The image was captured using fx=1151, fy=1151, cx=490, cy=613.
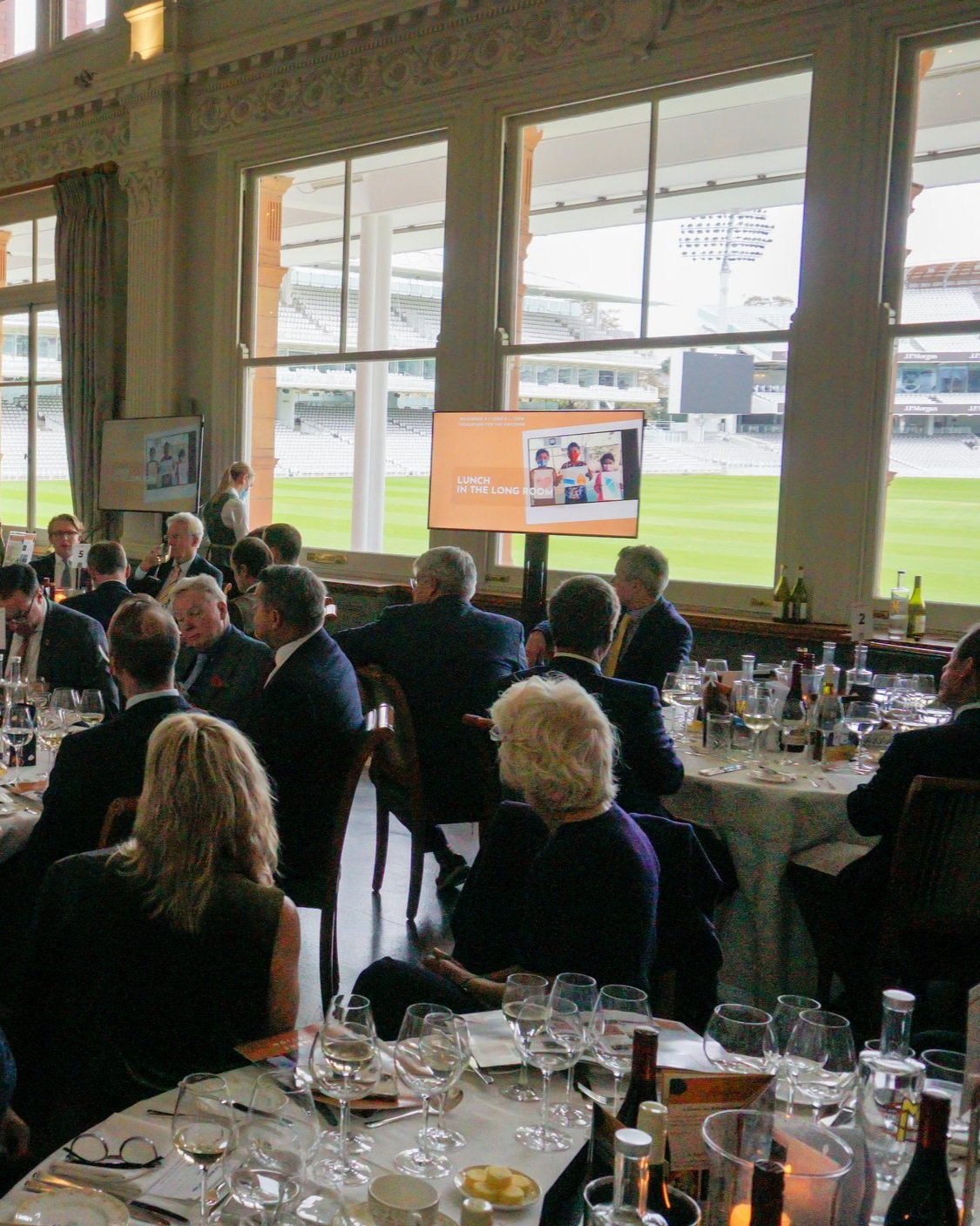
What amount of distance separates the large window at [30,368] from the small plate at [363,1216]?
10.2m

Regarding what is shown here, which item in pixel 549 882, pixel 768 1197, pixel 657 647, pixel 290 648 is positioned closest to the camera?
pixel 768 1197

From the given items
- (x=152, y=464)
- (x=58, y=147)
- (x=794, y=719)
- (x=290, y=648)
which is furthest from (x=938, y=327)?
(x=58, y=147)

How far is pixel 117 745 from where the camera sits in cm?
274

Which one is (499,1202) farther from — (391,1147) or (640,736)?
(640,736)

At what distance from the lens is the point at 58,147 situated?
33.3ft

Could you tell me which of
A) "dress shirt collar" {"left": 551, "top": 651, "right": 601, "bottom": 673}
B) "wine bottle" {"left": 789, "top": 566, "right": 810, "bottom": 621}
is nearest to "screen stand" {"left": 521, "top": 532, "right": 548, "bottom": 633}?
"wine bottle" {"left": 789, "top": 566, "right": 810, "bottom": 621}

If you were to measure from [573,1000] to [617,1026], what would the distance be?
69 millimetres

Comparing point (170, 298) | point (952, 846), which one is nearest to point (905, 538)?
point (952, 846)

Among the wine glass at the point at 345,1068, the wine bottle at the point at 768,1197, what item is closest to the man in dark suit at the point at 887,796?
the wine glass at the point at 345,1068

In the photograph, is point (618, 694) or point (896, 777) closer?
point (896, 777)

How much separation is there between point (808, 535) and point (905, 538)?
19.1 inches

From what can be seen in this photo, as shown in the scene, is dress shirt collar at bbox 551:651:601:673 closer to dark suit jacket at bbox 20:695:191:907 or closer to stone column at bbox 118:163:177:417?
dark suit jacket at bbox 20:695:191:907

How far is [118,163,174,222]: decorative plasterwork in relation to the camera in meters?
9.03

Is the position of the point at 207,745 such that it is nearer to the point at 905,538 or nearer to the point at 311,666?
the point at 311,666
